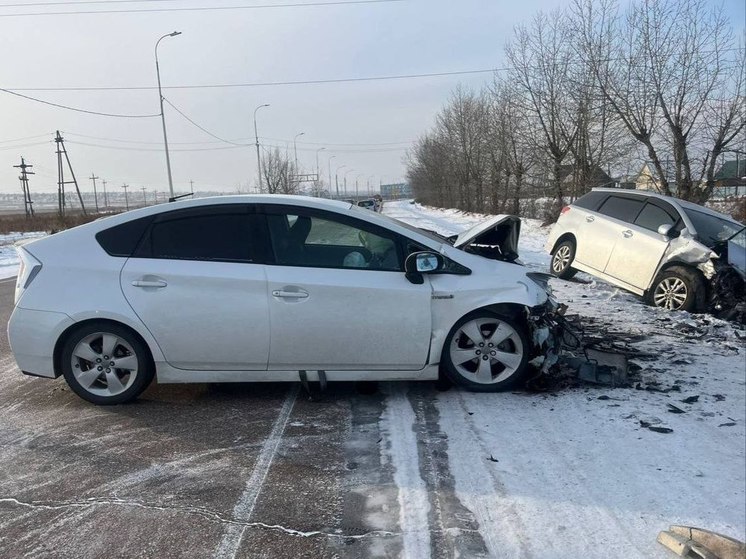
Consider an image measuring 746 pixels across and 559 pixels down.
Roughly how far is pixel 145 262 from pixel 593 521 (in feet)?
11.7

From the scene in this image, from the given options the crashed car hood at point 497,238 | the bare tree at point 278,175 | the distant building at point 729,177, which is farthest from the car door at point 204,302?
the bare tree at point 278,175

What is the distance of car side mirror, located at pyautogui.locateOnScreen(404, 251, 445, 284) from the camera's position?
4348 millimetres

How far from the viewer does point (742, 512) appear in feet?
8.99

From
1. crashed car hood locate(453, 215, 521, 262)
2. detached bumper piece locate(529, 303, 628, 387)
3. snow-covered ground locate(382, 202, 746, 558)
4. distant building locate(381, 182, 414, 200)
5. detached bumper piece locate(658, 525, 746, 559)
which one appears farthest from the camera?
distant building locate(381, 182, 414, 200)

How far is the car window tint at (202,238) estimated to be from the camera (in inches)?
175

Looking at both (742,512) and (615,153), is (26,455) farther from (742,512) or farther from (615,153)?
(615,153)

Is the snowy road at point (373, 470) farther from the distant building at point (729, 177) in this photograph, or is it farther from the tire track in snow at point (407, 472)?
the distant building at point (729, 177)

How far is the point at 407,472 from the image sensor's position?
336 centimetres

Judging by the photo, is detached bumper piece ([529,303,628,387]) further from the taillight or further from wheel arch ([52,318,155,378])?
the taillight

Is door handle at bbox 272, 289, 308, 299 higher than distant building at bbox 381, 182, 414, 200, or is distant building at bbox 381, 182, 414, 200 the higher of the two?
distant building at bbox 381, 182, 414, 200

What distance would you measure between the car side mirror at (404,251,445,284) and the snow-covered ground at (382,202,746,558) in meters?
1.01

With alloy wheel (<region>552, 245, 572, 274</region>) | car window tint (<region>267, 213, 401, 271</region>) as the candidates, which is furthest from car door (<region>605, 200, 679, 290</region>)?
car window tint (<region>267, 213, 401, 271</region>)

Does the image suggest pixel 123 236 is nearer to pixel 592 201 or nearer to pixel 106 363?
pixel 106 363

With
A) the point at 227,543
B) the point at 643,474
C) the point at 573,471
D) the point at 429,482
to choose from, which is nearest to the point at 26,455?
the point at 227,543
